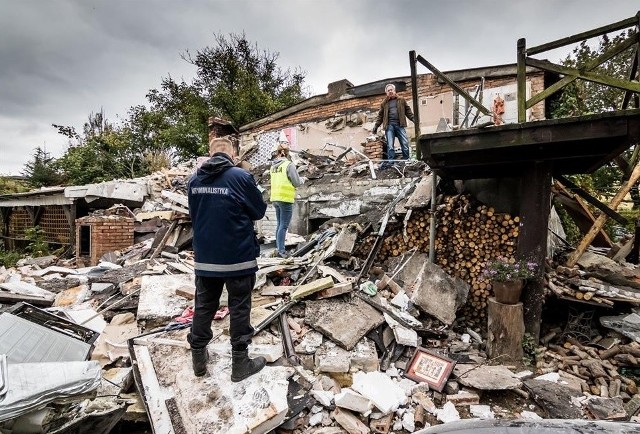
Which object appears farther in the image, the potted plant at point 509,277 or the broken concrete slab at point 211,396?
the potted plant at point 509,277

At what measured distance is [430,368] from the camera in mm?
3518

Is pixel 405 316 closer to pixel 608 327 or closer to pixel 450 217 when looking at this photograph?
pixel 450 217

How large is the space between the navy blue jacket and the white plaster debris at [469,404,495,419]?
2.43 meters

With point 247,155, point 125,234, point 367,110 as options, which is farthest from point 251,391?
point 247,155

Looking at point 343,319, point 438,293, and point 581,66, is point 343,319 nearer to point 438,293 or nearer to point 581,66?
point 438,293

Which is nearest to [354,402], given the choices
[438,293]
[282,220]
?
[438,293]

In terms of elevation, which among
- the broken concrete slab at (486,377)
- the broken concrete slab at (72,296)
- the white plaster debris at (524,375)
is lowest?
the white plaster debris at (524,375)

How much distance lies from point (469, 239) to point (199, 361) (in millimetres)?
3853

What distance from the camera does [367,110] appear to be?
37.1ft

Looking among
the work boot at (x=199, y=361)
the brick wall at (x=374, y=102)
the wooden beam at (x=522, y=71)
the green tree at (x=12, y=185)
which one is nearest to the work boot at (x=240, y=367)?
the work boot at (x=199, y=361)

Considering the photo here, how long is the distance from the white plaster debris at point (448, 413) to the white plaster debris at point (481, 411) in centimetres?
17

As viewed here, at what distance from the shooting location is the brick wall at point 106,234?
304 inches

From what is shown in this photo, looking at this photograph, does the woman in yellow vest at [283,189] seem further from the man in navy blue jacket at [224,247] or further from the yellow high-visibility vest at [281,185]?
the man in navy blue jacket at [224,247]

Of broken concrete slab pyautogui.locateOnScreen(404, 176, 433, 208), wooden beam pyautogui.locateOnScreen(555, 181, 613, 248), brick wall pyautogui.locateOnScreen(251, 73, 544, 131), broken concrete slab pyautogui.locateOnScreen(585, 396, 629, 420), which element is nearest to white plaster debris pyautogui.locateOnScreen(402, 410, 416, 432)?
broken concrete slab pyautogui.locateOnScreen(585, 396, 629, 420)
